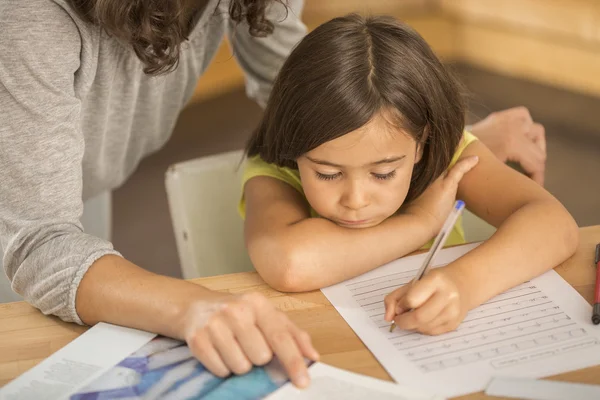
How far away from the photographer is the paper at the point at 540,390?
2.52 feet

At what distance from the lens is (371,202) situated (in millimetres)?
1069

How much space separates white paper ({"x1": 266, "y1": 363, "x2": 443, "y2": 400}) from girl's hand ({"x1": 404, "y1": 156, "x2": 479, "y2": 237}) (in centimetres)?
34

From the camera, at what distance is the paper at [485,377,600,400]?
2.52 feet

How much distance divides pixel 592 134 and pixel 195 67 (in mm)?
2205

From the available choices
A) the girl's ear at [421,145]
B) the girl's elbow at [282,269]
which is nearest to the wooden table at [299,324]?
the girl's elbow at [282,269]

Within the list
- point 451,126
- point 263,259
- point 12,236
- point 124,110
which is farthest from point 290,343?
point 124,110

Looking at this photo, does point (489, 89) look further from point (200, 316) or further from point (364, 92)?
point (200, 316)

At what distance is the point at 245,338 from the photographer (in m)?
0.82

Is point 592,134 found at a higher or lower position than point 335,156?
lower

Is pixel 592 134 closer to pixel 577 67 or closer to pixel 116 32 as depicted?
pixel 577 67

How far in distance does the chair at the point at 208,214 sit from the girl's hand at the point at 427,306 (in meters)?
0.48

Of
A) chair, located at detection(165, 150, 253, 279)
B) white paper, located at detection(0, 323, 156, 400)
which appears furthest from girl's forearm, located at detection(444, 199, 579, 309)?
chair, located at detection(165, 150, 253, 279)

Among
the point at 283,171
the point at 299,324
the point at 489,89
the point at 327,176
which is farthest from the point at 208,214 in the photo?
the point at 489,89

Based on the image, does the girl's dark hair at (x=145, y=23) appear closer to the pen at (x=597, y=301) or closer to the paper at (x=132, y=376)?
the paper at (x=132, y=376)
